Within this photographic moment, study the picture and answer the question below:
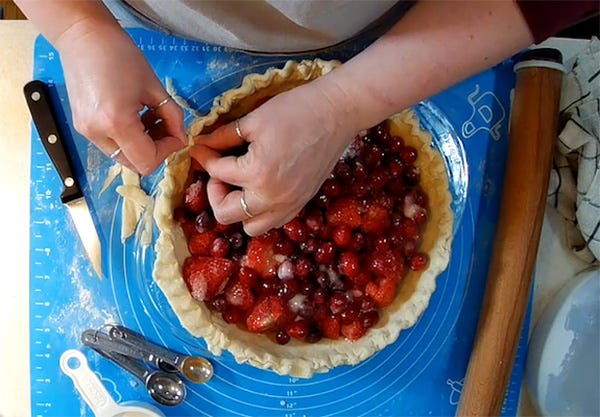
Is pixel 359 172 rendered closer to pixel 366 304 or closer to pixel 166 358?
pixel 366 304

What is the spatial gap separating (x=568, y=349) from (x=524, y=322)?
6 cm

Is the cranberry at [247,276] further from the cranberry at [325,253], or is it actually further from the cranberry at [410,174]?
the cranberry at [410,174]

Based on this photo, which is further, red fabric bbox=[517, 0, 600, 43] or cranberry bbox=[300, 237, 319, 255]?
cranberry bbox=[300, 237, 319, 255]

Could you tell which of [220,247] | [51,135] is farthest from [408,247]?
[51,135]

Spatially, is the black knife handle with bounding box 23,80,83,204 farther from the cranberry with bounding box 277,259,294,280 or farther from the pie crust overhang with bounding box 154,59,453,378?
the cranberry with bounding box 277,259,294,280

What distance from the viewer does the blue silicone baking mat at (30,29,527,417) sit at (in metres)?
0.89

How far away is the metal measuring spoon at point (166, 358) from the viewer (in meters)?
0.86

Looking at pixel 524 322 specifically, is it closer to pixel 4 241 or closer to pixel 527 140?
pixel 527 140

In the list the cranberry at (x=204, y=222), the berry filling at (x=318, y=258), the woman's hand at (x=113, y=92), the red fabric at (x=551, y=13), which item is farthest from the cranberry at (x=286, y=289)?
the red fabric at (x=551, y=13)

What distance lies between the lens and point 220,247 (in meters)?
0.79

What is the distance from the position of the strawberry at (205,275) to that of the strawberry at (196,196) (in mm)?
60

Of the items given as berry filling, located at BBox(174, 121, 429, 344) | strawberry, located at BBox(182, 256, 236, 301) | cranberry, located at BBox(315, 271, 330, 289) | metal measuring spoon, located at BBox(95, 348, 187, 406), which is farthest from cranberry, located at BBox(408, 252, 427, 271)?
metal measuring spoon, located at BBox(95, 348, 187, 406)

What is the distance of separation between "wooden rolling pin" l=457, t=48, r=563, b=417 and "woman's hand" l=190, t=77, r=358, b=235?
302mm

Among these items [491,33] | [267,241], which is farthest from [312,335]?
[491,33]
